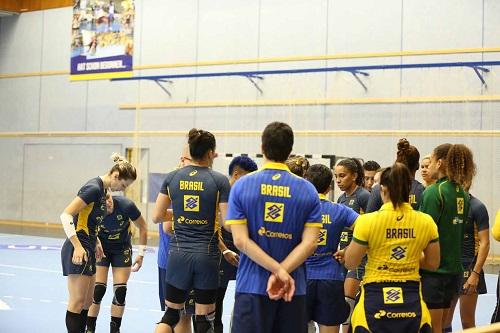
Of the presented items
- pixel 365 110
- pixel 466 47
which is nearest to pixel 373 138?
pixel 365 110

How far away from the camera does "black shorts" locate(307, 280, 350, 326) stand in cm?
527

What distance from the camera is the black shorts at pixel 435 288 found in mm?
4859

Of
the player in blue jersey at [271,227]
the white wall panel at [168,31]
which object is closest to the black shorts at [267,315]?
the player in blue jersey at [271,227]

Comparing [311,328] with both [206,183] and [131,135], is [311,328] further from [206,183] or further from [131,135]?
[131,135]

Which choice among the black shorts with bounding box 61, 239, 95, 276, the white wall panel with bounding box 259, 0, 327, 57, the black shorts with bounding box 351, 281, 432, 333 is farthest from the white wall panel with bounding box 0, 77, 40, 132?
the black shorts with bounding box 351, 281, 432, 333

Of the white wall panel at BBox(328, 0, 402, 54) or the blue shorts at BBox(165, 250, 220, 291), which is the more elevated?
the white wall panel at BBox(328, 0, 402, 54)

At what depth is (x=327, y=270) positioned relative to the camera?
5.32 m

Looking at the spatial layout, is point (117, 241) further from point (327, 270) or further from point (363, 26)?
point (363, 26)

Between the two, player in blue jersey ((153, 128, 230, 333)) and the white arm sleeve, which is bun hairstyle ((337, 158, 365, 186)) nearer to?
player in blue jersey ((153, 128, 230, 333))

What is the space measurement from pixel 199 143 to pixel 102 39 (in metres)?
13.5

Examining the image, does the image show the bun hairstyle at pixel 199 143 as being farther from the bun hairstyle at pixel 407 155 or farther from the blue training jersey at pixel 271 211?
the bun hairstyle at pixel 407 155

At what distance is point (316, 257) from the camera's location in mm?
5352

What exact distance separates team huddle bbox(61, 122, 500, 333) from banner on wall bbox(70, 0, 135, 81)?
11.1m

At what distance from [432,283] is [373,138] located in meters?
11.3
